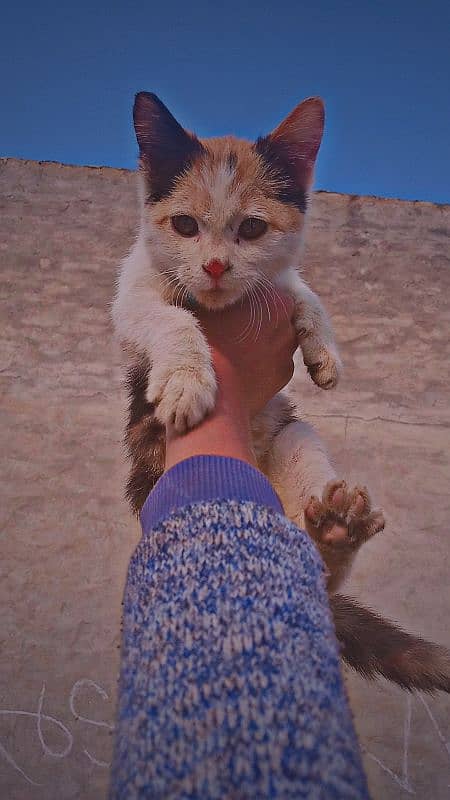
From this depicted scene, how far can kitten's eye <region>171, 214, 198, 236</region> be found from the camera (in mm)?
1807

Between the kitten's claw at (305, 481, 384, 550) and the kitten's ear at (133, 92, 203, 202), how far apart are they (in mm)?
1152

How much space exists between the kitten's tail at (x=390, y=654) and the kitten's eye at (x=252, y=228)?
120cm

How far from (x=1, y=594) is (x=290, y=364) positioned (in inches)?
113

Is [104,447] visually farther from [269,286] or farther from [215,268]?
[215,268]

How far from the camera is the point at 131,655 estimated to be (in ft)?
1.92

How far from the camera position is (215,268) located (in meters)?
1.63

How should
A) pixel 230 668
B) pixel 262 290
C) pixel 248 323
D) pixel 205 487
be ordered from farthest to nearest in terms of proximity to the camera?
pixel 262 290 < pixel 248 323 < pixel 205 487 < pixel 230 668

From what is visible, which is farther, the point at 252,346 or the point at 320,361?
the point at 320,361

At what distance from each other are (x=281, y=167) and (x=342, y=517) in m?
1.24

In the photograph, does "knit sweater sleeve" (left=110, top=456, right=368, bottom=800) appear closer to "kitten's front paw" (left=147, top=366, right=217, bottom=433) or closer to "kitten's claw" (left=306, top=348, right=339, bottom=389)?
"kitten's front paw" (left=147, top=366, right=217, bottom=433)

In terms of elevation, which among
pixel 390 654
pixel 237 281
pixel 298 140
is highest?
pixel 298 140

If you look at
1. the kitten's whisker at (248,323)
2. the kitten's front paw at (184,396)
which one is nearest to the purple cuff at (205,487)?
the kitten's front paw at (184,396)

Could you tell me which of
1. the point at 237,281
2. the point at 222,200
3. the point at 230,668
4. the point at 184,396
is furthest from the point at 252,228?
the point at 230,668

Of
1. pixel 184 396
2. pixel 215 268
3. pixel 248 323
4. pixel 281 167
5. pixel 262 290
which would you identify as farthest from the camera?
pixel 281 167
